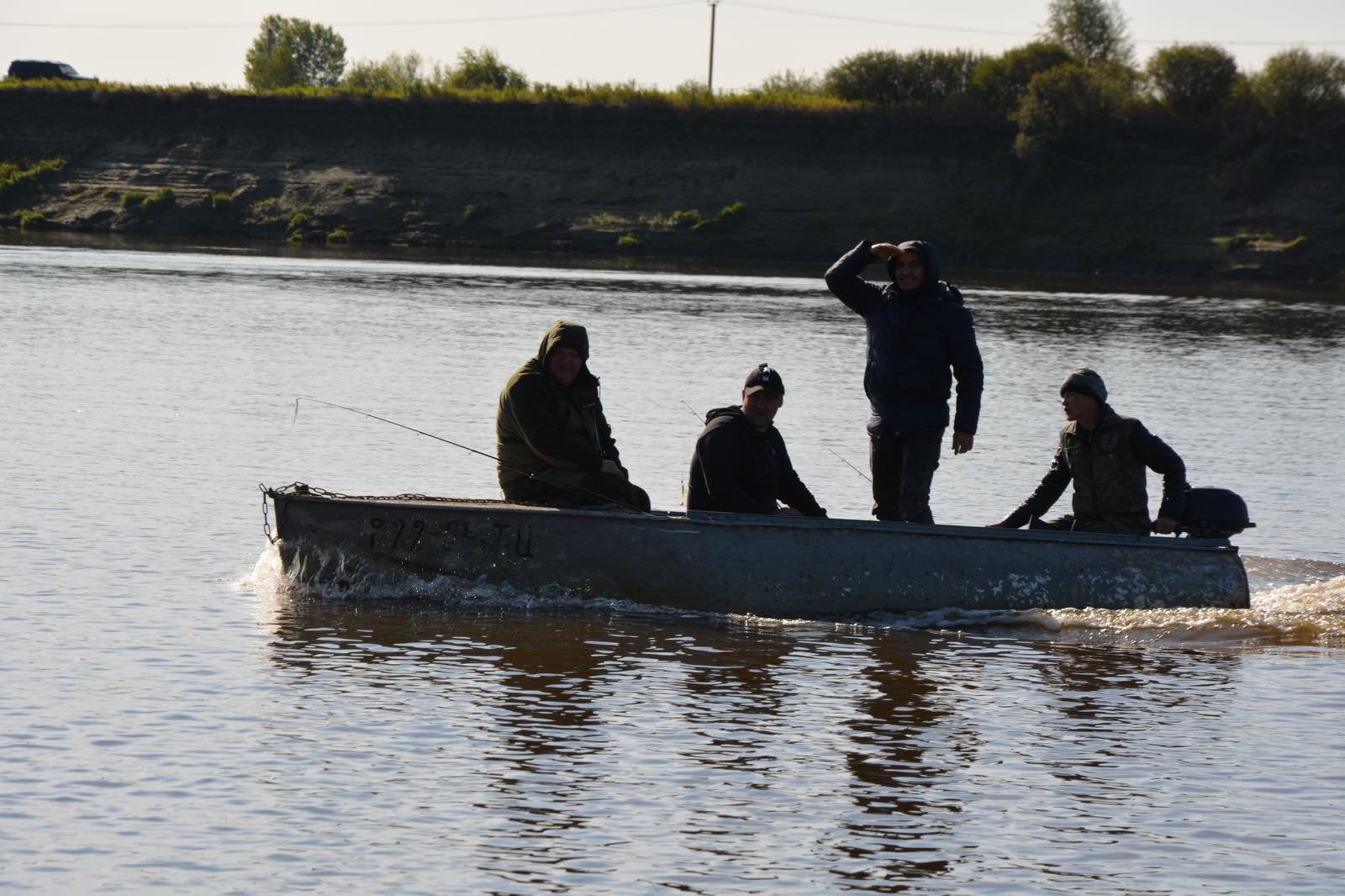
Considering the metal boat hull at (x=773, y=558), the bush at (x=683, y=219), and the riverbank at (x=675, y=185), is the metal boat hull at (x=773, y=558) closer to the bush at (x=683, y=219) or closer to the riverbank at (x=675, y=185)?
the riverbank at (x=675, y=185)

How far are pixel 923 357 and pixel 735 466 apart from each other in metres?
1.07

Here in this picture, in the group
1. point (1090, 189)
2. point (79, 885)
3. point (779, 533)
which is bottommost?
point (79, 885)

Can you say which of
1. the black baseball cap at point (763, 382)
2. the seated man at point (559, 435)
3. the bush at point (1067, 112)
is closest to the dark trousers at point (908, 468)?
the black baseball cap at point (763, 382)

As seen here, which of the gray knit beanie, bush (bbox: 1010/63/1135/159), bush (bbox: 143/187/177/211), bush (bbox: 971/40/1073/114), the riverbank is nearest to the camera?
the gray knit beanie

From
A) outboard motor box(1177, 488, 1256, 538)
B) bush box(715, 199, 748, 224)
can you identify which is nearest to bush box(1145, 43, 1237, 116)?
bush box(715, 199, 748, 224)

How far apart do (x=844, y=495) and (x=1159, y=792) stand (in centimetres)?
685

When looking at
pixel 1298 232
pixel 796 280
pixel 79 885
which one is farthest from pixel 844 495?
pixel 1298 232

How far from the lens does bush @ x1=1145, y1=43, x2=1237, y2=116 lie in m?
60.1

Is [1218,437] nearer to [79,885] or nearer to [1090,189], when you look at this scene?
[79,885]

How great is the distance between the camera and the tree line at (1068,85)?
57062 millimetres

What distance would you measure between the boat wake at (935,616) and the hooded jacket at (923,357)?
38.1 inches

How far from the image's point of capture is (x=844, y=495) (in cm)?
1352

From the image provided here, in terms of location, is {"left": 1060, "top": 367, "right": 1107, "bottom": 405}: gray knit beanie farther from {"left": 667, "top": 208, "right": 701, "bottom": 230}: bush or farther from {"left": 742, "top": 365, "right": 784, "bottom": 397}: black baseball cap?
{"left": 667, "top": 208, "right": 701, "bottom": 230}: bush

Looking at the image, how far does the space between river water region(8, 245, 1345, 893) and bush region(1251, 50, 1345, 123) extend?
4393cm
